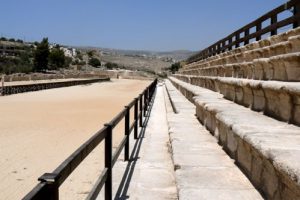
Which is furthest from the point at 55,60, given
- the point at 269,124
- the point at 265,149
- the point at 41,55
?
the point at 265,149

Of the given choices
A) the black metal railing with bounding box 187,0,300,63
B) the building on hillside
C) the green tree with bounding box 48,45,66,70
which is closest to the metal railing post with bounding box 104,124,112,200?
the black metal railing with bounding box 187,0,300,63

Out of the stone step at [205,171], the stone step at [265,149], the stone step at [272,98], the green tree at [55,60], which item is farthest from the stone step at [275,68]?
the green tree at [55,60]

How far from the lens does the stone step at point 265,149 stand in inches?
107

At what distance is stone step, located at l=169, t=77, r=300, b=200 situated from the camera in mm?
2723

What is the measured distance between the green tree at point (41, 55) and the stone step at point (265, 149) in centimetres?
9902

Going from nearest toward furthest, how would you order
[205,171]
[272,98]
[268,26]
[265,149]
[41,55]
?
[265,149], [205,171], [272,98], [268,26], [41,55]

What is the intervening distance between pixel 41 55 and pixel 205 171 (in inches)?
3960

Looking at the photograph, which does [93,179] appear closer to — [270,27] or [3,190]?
[3,190]

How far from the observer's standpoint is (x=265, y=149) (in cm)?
319

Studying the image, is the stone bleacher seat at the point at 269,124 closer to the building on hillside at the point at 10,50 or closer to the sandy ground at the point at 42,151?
the sandy ground at the point at 42,151

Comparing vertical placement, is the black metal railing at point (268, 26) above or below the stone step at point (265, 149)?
above

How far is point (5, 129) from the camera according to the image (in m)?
13.8

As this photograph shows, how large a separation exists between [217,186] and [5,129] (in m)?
11.3

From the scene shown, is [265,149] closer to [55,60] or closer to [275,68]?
[275,68]
